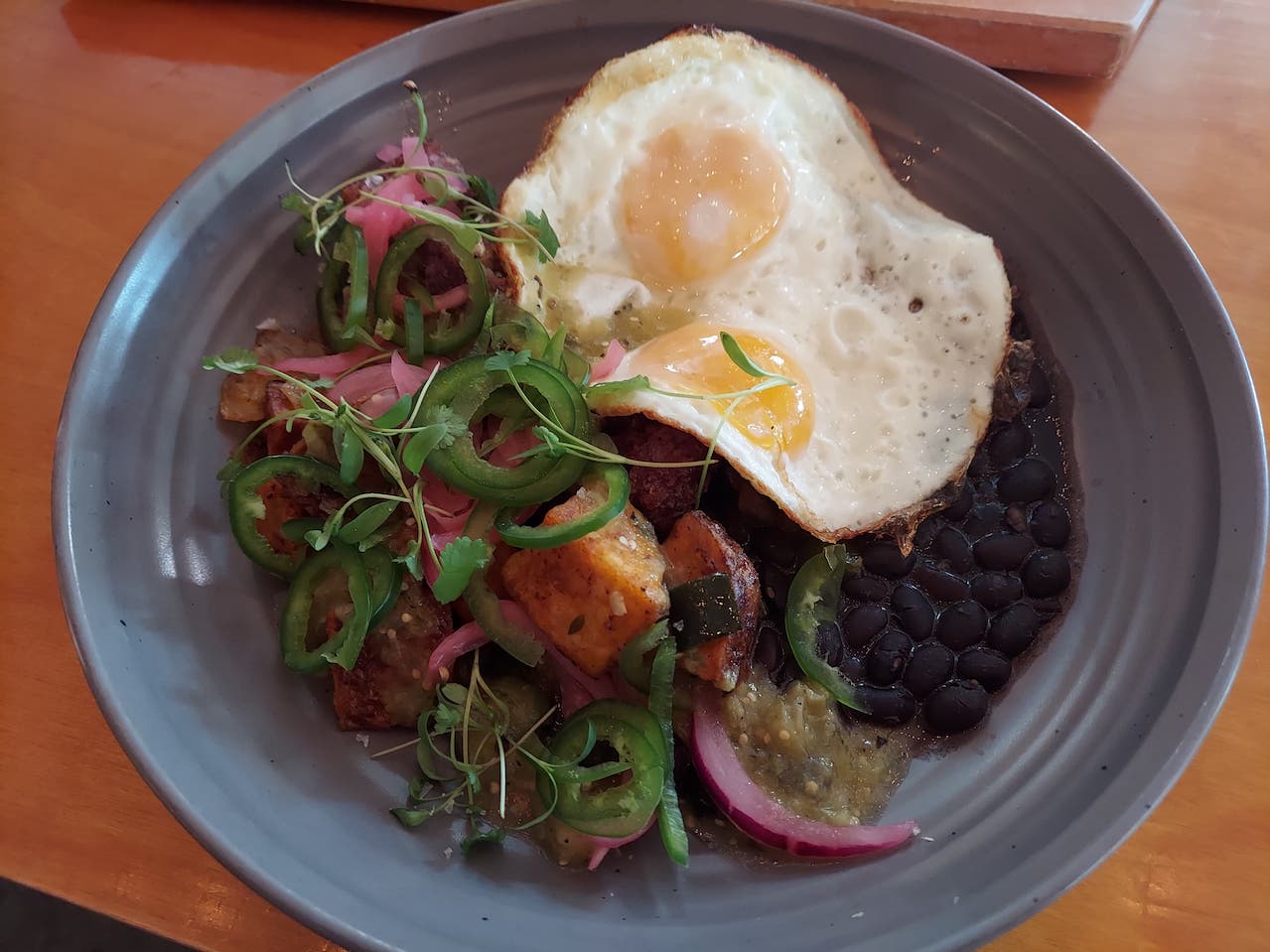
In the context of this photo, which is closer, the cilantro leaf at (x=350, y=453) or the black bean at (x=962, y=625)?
the cilantro leaf at (x=350, y=453)

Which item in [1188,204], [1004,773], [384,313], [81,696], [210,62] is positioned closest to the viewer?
[1004,773]

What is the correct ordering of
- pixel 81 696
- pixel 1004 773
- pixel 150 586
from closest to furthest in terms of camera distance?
1. pixel 1004 773
2. pixel 150 586
3. pixel 81 696

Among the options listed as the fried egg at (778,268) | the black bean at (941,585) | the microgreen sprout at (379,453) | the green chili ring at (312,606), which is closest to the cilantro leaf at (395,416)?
the microgreen sprout at (379,453)

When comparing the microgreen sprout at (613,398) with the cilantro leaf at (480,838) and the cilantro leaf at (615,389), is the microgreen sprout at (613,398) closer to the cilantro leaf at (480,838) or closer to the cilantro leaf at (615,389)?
the cilantro leaf at (615,389)

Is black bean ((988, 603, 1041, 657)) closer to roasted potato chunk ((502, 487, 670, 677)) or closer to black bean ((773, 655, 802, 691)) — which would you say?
black bean ((773, 655, 802, 691))

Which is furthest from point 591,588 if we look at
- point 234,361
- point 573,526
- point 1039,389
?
point 1039,389

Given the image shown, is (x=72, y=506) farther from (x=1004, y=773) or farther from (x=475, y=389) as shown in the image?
(x=1004, y=773)

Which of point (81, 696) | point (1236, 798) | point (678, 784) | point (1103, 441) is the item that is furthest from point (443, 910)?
point (1103, 441)

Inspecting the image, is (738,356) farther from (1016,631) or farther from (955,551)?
(1016,631)

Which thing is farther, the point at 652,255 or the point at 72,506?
the point at 652,255
